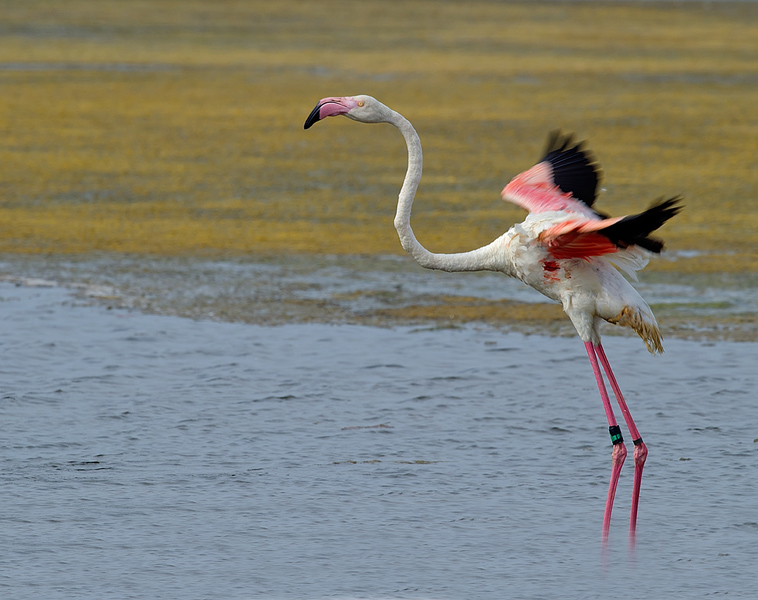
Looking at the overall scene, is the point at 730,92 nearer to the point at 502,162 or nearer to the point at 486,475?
the point at 502,162

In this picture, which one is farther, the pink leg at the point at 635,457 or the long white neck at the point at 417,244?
the long white neck at the point at 417,244

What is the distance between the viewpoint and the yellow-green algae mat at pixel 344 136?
10344 mm

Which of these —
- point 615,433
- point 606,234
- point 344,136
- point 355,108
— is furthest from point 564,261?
point 344,136

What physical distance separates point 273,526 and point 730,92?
1543 cm

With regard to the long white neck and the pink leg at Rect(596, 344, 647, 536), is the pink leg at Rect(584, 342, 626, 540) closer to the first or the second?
the pink leg at Rect(596, 344, 647, 536)

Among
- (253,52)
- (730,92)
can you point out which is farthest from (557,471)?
(253,52)

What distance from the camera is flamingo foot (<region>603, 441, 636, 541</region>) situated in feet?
17.2

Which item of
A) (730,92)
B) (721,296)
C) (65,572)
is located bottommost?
(65,572)

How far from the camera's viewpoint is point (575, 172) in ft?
20.0

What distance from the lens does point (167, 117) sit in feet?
53.4

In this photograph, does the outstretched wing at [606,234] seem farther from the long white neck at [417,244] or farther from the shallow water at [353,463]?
the shallow water at [353,463]

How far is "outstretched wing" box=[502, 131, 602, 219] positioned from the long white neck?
324mm

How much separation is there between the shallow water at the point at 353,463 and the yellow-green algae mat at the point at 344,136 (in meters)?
1.15

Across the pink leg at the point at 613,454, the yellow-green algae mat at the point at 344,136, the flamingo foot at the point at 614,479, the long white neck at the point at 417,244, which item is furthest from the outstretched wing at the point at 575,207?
the yellow-green algae mat at the point at 344,136
